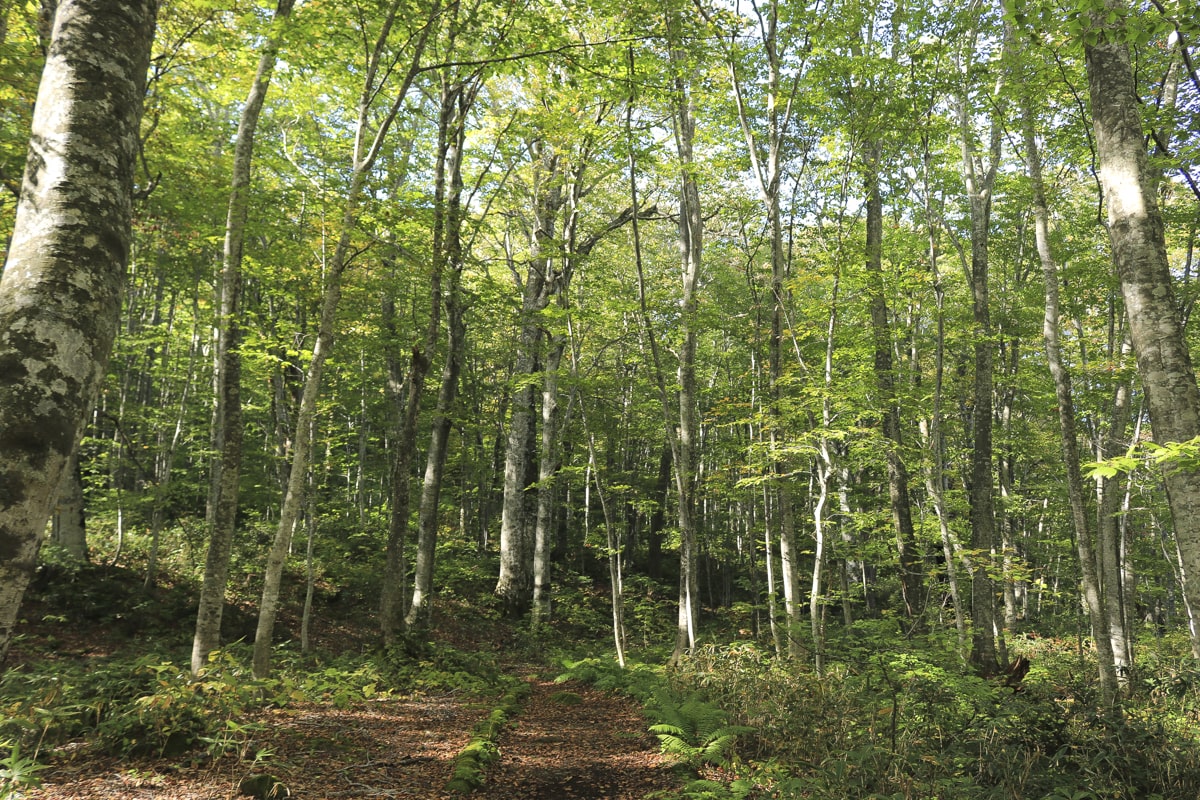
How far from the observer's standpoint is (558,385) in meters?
10.9

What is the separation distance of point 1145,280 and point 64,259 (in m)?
6.61

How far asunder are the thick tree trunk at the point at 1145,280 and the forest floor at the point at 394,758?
458 cm

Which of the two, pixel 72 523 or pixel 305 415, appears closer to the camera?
pixel 305 415

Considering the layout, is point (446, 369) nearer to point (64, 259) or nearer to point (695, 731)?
point (695, 731)

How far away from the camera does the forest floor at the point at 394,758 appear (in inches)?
159

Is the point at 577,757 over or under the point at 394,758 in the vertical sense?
under

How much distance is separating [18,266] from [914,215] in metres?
17.4

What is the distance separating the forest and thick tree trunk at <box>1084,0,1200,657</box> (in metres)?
0.03

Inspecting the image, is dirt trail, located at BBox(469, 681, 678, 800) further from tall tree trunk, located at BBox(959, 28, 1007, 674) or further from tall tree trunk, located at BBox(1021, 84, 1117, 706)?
tall tree trunk, located at BBox(959, 28, 1007, 674)

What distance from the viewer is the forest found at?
4238 mm

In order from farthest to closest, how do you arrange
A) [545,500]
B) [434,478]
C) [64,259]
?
1. [545,500]
2. [434,478]
3. [64,259]

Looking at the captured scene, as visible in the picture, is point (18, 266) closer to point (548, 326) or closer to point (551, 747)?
point (551, 747)

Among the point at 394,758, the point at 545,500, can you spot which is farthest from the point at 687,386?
the point at 394,758

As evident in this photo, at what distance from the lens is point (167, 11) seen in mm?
7523
